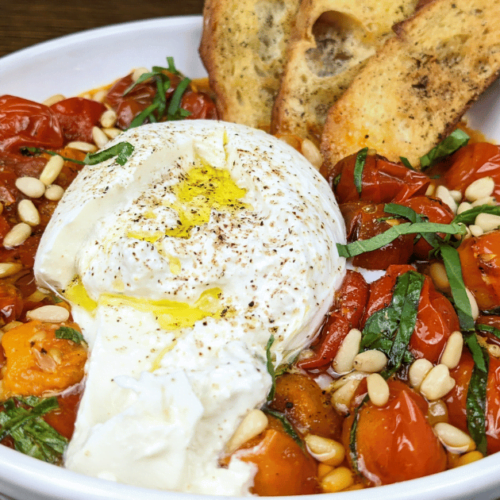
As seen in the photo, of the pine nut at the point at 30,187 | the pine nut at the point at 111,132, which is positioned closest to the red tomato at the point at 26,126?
the pine nut at the point at 111,132

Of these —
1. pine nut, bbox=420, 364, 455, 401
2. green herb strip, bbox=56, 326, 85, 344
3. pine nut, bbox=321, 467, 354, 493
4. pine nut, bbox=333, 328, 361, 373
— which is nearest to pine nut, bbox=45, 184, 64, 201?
green herb strip, bbox=56, 326, 85, 344

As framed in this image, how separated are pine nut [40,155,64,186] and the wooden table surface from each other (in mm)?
1817

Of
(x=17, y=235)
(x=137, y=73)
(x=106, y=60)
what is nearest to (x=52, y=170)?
(x=17, y=235)

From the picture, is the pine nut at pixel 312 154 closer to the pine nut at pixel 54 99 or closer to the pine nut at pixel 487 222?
the pine nut at pixel 487 222

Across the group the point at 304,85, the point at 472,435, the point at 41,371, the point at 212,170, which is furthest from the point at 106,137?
the point at 472,435

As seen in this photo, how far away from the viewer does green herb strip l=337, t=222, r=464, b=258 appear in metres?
2.36

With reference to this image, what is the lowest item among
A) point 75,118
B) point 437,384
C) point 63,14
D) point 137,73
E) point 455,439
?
point 455,439

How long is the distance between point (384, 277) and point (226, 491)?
3.51 ft

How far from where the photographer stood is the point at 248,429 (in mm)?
1866

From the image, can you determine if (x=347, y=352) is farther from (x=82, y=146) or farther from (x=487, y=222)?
(x=82, y=146)

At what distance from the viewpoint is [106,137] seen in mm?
3000

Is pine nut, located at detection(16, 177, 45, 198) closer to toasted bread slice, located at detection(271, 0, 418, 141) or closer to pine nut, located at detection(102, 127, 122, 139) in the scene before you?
pine nut, located at detection(102, 127, 122, 139)

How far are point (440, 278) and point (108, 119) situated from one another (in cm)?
201

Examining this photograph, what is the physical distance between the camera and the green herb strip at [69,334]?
208 cm
